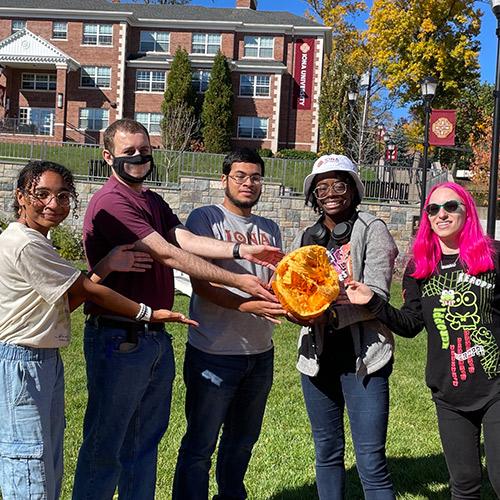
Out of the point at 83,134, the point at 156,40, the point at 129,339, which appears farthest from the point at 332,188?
the point at 156,40

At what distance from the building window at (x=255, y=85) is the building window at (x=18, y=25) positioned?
15.1 m

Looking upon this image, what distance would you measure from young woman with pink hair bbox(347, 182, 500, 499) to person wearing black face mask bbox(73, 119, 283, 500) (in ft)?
2.98

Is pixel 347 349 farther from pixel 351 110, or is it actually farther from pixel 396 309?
pixel 351 110

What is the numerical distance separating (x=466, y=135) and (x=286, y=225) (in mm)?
24073

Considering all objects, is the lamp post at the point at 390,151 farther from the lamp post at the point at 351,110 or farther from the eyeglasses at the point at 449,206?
the eyeglasses at the point at 449,206

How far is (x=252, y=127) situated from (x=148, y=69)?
7809 mm

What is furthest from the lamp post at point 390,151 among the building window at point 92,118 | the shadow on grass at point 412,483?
the shadow on grass at point 412,483

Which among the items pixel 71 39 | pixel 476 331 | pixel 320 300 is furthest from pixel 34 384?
pixel 71 39

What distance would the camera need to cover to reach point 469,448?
3.41 m

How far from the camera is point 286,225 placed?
67.6 feet

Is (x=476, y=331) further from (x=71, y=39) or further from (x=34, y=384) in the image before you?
(x=71, y=39)

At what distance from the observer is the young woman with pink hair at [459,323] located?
3.41m

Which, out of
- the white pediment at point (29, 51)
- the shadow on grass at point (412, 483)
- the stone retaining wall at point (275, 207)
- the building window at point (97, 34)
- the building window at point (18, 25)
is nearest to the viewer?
the shadow on grass at point (412, 483)

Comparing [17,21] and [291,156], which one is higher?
[17,21]
